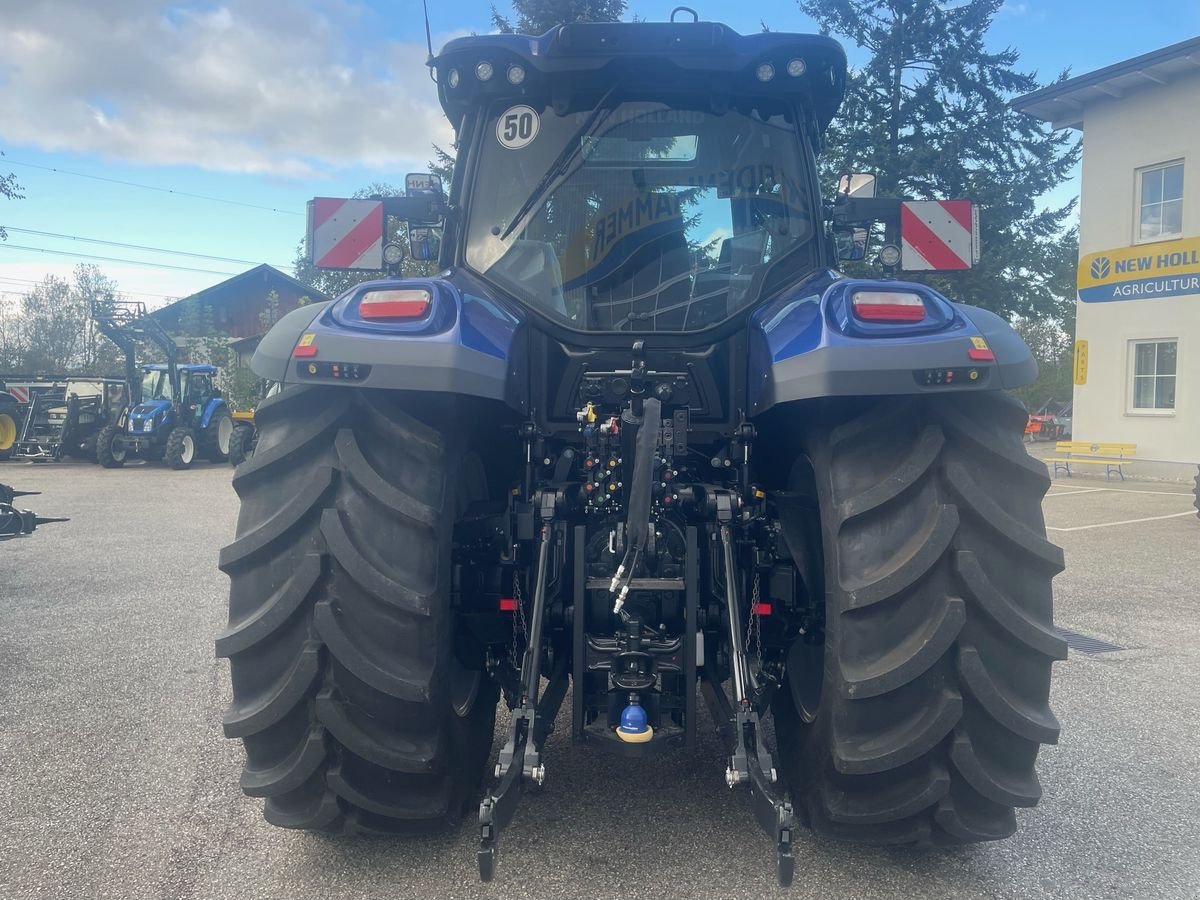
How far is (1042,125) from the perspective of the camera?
859 inches

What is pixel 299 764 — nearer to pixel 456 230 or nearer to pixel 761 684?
pixel 761 684

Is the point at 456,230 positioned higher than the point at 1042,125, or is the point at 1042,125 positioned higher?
the point at 1042,125

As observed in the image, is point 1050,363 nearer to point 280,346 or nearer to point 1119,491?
point 1119,491

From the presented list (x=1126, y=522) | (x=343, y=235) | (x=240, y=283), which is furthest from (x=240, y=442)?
(x=240, y=283)

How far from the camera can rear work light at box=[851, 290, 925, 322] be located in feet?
8.43

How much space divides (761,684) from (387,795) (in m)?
1.12

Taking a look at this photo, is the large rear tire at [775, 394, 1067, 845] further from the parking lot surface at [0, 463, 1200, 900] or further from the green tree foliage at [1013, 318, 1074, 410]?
the green tree foliage at [1013, 318, 1074, 410]

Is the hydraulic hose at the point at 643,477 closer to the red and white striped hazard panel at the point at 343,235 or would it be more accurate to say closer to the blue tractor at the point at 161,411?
the red and white striped hazard panel at the point at 343,235

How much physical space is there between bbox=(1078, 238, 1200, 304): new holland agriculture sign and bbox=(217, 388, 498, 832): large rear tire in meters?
17.7

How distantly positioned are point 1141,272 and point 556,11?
12.0 m

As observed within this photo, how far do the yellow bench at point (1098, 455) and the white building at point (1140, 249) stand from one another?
0.30 meters

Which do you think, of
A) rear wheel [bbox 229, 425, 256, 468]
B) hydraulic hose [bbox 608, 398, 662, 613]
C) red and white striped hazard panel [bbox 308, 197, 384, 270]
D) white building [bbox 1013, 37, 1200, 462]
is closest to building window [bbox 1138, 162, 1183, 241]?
white building [bbox 1013, 37, 1200, 462]

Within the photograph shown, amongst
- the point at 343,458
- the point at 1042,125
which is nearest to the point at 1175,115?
the point at 1042,125

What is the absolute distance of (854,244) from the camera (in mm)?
3928
